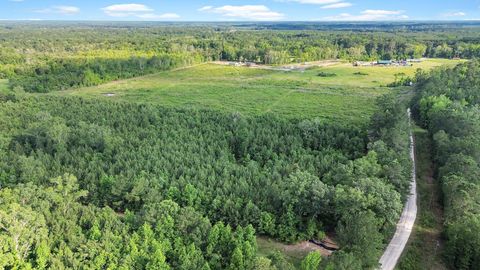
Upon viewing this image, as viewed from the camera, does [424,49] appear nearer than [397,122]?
No

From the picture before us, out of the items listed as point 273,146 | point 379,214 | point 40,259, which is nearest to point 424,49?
point 273,146

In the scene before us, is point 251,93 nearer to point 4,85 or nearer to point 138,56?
point 138,56

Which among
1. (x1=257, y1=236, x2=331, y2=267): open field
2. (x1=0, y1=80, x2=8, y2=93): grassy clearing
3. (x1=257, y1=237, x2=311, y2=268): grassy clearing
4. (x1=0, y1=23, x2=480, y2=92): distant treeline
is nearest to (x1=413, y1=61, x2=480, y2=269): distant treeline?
(x1=257, y1=236, x2=331, y2=267): open field

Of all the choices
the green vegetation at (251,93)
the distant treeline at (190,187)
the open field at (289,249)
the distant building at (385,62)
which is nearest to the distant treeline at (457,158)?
the distant treeline at (190,187)

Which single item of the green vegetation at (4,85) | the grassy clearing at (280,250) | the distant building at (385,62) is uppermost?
the distant building at (385,62)

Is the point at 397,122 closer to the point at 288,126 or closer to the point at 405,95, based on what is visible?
the point at 288,126

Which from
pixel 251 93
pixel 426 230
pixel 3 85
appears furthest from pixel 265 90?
pixel 3 85

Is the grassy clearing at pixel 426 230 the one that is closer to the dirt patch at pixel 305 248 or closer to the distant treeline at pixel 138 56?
the dirt patch at pixel 305 248
